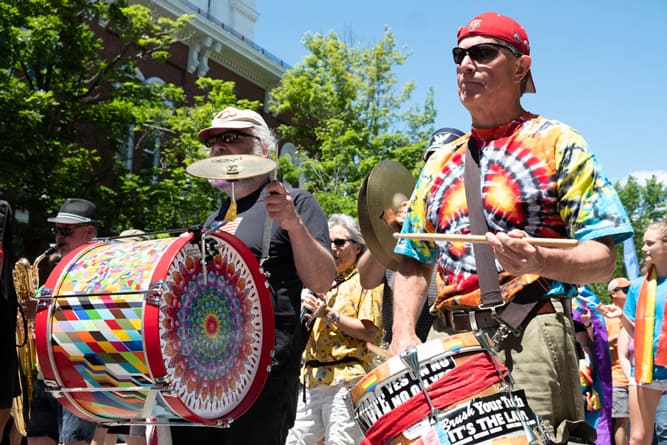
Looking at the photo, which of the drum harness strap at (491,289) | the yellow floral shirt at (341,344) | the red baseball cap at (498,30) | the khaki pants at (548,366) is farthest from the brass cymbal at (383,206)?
the yellow floral shirt at (341,344)

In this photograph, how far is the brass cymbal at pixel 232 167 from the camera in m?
2.98

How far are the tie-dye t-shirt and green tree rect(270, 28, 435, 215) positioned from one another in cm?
2100

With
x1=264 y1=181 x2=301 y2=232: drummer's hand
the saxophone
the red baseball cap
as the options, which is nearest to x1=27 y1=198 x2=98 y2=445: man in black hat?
the saxophone

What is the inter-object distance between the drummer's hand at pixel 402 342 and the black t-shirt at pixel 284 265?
2.58 ft

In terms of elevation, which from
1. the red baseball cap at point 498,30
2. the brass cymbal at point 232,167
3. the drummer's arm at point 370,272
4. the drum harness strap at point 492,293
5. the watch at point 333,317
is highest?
the red baseball cap at point 498,30

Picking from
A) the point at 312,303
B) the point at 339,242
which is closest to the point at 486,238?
the point at 312,303

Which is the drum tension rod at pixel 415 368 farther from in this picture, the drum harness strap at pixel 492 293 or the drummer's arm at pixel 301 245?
the drummer's arm at pixel 301 245

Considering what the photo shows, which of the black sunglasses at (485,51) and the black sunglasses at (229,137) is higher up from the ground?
the black sunglasses at (485,51)

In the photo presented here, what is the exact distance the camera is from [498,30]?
290 cm

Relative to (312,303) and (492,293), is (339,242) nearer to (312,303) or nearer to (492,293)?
(312,303)

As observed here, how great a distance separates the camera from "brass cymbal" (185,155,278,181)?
298 centimetres

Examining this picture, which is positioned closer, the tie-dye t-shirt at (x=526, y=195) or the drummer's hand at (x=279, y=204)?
the tie-dye t-shirt at (x=526, y=195)

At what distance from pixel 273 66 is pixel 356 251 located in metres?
21.7

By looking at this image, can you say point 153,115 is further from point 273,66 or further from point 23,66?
point 273,66
